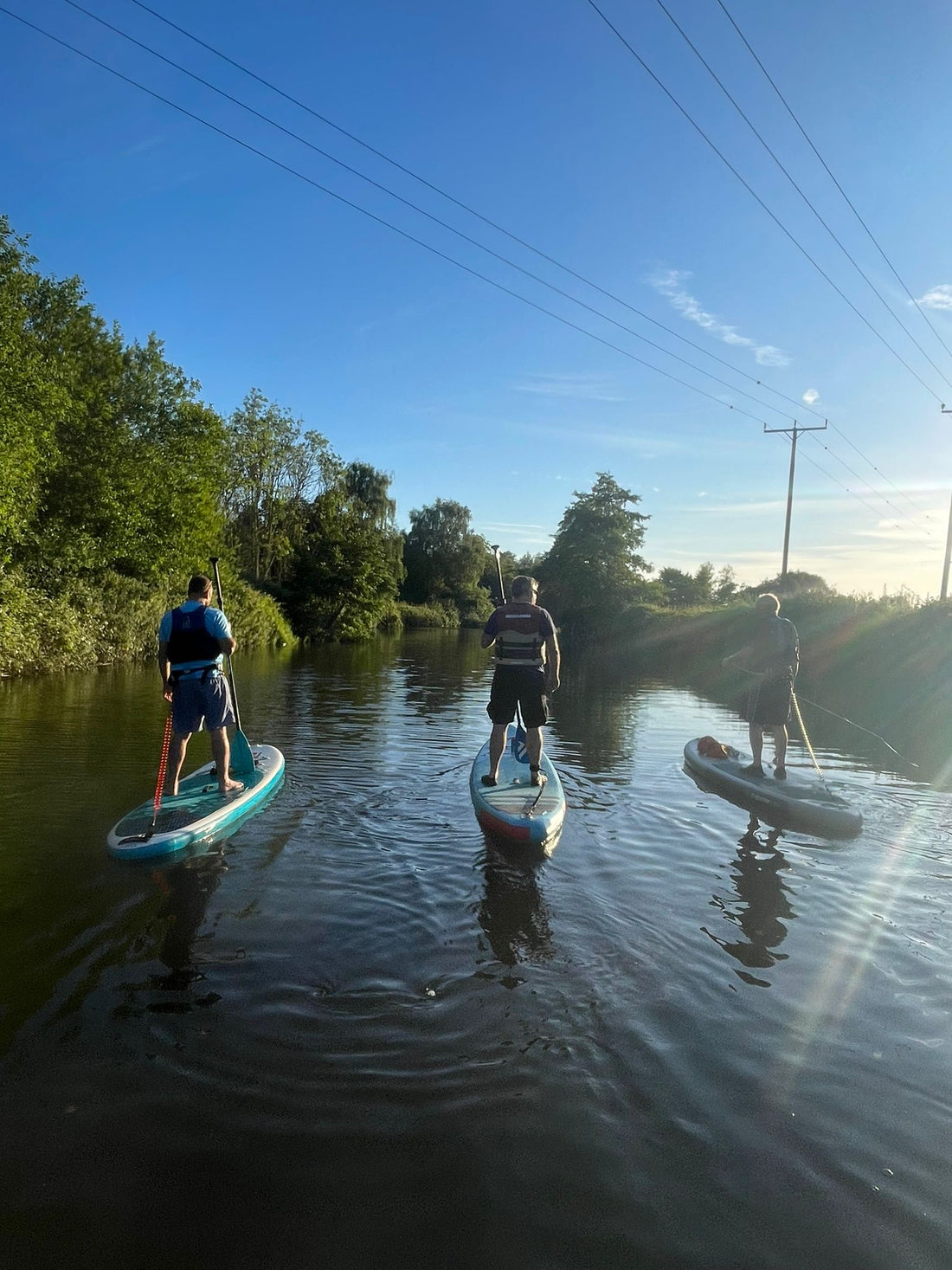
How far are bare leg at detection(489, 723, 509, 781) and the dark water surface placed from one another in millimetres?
633

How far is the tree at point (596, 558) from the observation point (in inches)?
2549

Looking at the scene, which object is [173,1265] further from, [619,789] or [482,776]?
[619,789]

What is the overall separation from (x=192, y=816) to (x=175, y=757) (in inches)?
26.6

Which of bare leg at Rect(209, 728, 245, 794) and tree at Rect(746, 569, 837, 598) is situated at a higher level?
tree at Rect(746, 569, 837, 598)

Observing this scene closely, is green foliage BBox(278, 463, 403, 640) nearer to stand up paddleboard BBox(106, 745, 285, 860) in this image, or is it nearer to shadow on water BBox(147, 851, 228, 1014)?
stand up paddleboard BBox(106, 745, 285, 860)

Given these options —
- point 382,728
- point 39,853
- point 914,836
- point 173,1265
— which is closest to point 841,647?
point 382,728

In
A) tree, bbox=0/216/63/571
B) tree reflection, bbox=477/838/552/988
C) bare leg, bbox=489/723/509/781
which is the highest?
tree, bbox=0/216/63/571

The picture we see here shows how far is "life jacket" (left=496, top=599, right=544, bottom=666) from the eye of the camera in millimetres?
8547

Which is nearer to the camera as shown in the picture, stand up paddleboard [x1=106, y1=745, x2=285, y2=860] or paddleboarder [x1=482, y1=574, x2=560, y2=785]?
stand up paddleboard [x1=106, y1=745, x2=285, y2=860]

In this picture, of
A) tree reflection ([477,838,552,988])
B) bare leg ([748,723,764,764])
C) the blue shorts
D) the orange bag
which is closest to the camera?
tree reflection ([477,838,552,988])

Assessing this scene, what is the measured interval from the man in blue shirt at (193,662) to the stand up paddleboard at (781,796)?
605cm

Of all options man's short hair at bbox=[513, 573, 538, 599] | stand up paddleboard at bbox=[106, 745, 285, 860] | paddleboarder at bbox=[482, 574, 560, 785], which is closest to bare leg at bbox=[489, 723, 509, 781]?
paddleboarder at bbox=[482, 574, 560, 785]

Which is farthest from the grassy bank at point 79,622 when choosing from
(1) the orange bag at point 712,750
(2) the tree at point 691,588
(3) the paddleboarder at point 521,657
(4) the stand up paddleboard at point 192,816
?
(2) the tree at point 691,588

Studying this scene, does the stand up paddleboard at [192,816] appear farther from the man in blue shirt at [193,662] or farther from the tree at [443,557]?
the tree at [443,557]
